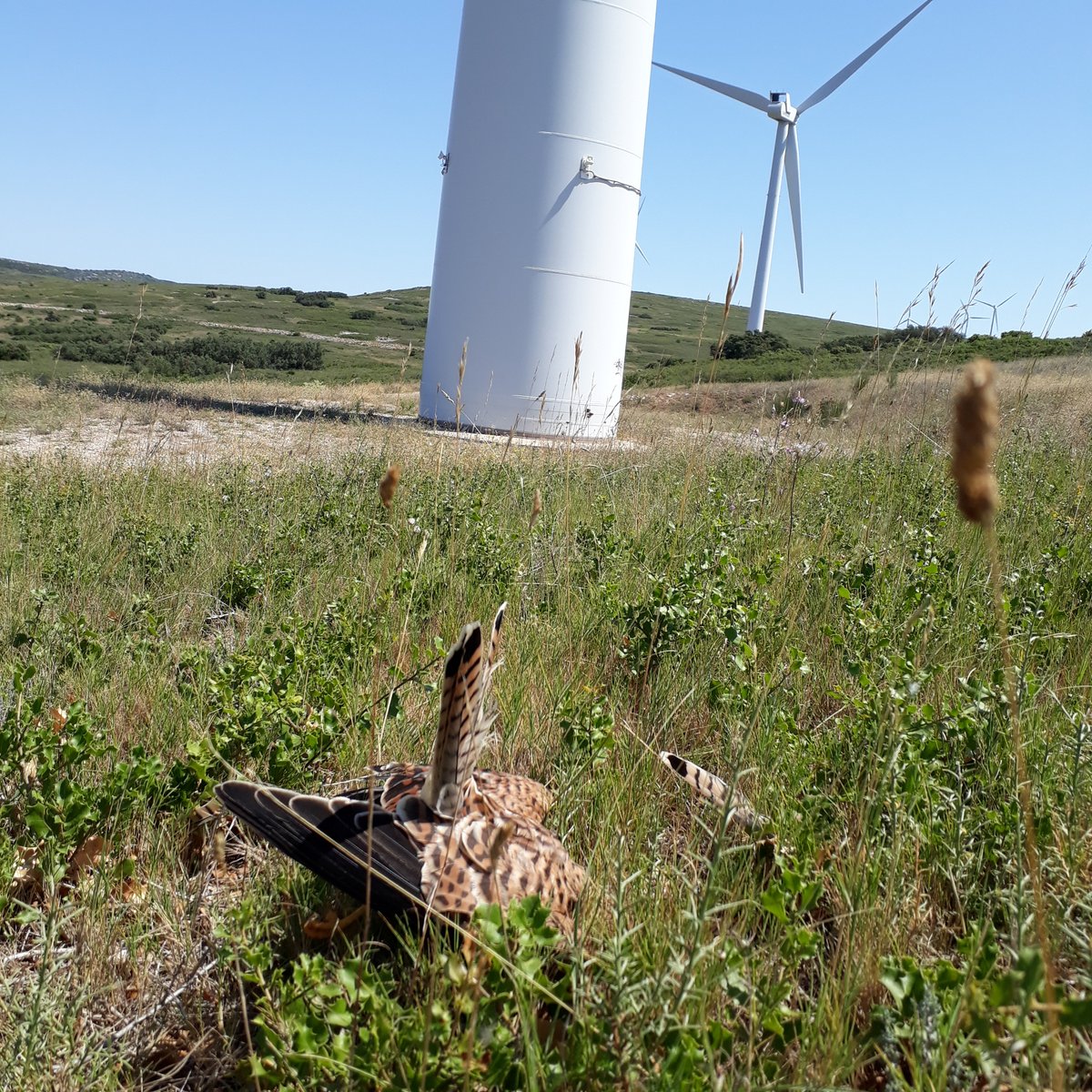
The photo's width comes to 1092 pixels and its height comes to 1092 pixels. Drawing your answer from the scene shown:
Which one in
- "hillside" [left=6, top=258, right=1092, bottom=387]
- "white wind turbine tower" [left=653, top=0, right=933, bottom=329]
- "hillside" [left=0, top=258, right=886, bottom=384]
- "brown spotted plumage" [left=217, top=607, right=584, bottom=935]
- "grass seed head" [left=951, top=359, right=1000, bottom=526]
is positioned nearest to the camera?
"grass seed head" [left=951, top=359, right=1000, bottom=526]

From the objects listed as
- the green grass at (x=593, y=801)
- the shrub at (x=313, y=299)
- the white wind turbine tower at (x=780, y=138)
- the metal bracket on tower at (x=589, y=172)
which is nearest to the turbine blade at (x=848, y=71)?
the white wind turbine tower at (x=780, y=138)

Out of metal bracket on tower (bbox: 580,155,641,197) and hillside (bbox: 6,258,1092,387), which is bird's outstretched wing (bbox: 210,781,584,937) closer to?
hillside (bbox: 6,258,1092,387)

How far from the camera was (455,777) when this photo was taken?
60.3 inches

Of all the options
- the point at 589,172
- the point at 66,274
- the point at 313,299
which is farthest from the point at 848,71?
the point at 66,274

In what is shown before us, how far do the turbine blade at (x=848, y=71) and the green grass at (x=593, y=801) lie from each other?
1735 cm

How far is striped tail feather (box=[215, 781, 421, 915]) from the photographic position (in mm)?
1595

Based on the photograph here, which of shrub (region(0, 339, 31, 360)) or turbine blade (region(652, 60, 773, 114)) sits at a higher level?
turbine blade (region(652, 60, 773, 114))

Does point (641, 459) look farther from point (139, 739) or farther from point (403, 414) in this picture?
point (403, 414)

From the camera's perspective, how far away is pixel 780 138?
974 inches

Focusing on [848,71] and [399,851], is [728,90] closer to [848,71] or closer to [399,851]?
[848,71]

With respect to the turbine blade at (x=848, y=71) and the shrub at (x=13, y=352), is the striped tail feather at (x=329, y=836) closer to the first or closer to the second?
the turbine blade at (x=848, y=71)

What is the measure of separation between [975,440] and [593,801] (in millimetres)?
1568

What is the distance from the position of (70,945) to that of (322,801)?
0.68 metres

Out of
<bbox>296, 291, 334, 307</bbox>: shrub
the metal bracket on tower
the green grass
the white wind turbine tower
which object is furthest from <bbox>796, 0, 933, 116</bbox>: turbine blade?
<bbox>296, 291, 334, 307</bbox>: shrub
